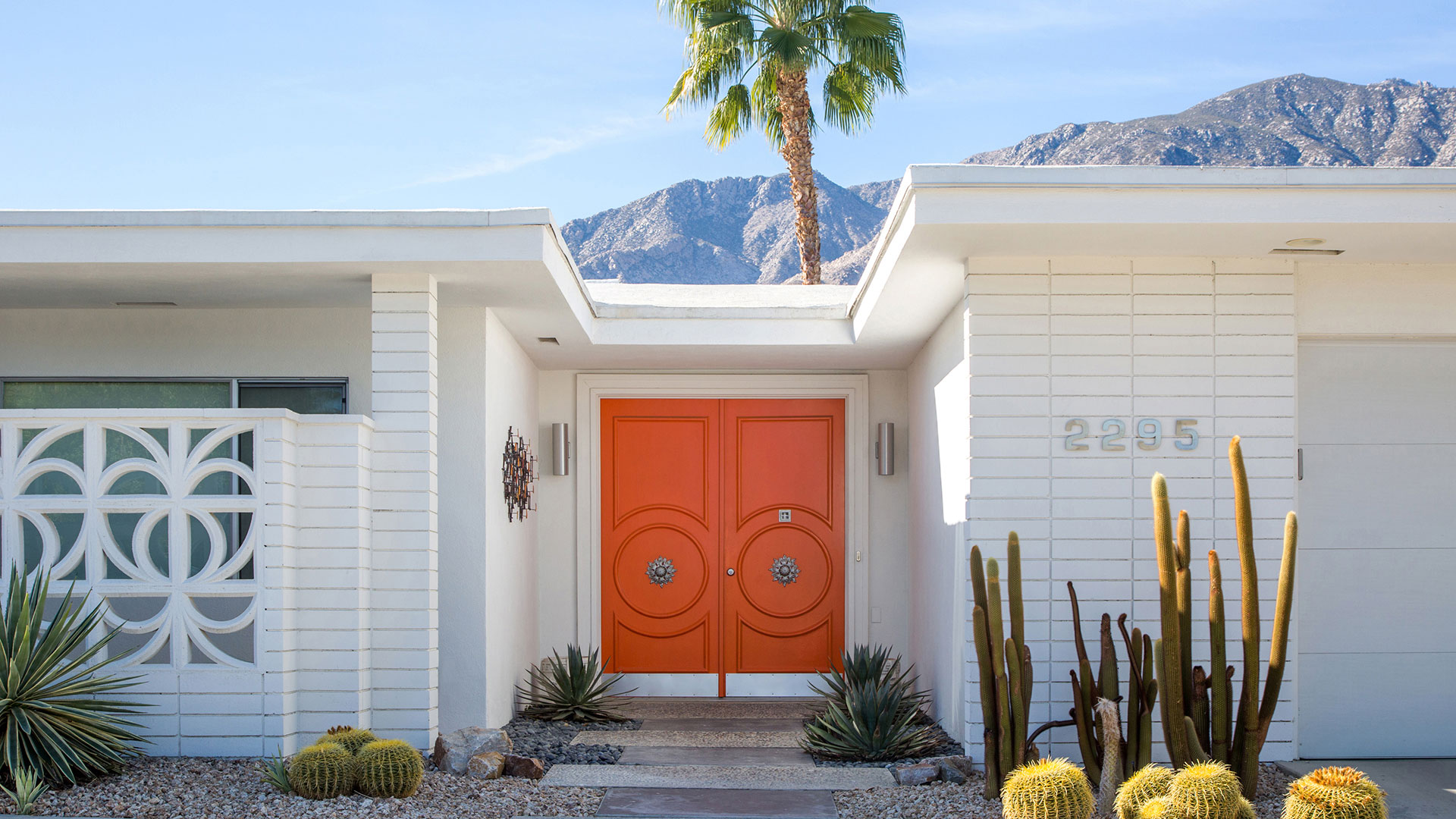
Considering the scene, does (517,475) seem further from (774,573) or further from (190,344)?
(774,573)

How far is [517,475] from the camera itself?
765 cm

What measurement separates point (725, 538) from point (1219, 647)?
479cm

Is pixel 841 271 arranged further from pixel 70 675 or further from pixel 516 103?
pixel 70 675

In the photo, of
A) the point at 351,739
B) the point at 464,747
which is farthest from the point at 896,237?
the point at 351,739

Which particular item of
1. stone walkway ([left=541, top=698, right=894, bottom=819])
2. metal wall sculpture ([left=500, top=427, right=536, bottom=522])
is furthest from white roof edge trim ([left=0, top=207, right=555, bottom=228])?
stone walkway ([left=541, top=698, right=894, bottom=819])

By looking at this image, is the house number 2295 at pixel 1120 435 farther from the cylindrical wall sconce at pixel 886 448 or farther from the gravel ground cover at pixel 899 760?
the cylindrical wall sconce at pixel 886 448

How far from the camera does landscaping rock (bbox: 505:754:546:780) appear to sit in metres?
5.66

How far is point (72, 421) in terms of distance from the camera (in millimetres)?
5410

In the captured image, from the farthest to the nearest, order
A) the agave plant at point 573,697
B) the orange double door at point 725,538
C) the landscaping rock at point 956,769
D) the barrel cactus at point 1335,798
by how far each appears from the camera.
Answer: the orange double door at point 725,538 < the agave plant at point 573,697 < the landscaping rock at point 956,769 < the barrel cactus at point 1335,798

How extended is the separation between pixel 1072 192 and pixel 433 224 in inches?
119

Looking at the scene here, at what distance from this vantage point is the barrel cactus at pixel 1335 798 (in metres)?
3.88

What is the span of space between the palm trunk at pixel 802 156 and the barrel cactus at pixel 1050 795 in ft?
34.6

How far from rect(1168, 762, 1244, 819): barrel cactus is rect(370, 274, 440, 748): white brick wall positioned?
3.62 meters

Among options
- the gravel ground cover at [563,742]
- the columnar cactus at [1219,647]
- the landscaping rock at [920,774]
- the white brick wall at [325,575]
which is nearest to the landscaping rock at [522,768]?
the gravel ground cover at [563,742]
